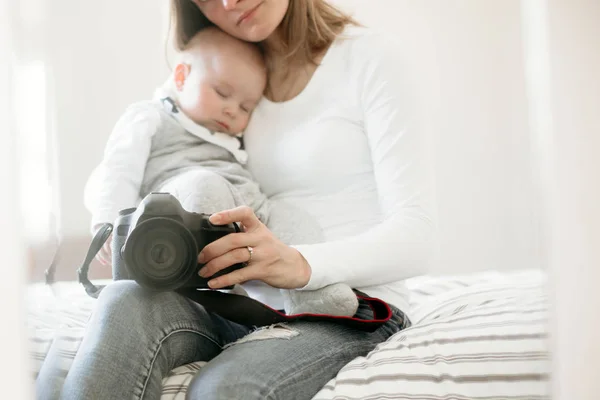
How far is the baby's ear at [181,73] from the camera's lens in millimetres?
926

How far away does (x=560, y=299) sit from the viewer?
2.01 feet

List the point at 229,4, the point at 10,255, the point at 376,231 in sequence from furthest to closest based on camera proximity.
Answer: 1. the point at 229,4
2. the point at 376,231
3. the point at 10,255

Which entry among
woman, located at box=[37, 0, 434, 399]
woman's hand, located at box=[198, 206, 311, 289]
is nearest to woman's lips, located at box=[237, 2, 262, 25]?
woman, located at box=[37, 0, 434, 399]

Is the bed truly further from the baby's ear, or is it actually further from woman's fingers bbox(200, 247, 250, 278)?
the baby's ear

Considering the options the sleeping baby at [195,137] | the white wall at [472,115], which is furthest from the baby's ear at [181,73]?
the white wall at [472,115]

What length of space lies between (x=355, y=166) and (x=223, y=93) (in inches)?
8.3

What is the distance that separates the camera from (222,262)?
26.4 inches

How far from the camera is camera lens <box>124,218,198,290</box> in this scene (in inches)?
24.5

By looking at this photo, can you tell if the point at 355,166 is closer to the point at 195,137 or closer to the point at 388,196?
the point at 388,196

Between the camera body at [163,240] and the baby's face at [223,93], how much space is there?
28 cm

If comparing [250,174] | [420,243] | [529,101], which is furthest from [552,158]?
[250,174]

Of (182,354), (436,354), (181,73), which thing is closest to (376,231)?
(436,354)

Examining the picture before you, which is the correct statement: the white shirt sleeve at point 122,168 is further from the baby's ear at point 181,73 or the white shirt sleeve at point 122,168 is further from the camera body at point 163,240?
the camera body at point 163,240

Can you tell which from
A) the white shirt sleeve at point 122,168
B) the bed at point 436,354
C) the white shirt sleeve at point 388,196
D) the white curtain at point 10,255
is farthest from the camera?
the white shirt sleeve at point 122,168
